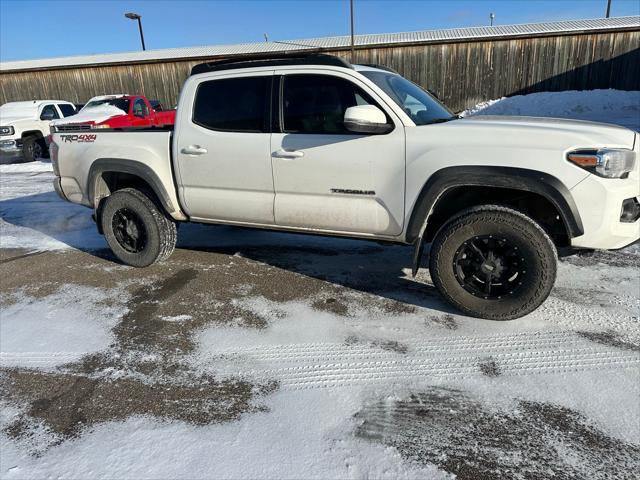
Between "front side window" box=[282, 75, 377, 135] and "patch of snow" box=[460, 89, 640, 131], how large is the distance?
17.0 meters

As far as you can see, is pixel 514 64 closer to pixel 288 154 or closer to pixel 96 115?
pixel 96 115

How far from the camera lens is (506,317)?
3.35m

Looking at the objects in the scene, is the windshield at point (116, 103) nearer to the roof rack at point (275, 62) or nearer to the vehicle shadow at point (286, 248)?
the vehicle shadow at point (286, 248)

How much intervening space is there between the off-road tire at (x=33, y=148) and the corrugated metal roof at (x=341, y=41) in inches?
407

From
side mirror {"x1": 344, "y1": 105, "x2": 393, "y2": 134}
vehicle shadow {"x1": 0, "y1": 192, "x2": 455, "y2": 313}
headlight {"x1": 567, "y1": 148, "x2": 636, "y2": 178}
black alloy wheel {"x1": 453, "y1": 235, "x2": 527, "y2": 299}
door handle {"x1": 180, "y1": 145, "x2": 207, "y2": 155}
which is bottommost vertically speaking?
vehicle shadow {"x1": 0, "y1": 192, "x2": 455, "y2": 313}

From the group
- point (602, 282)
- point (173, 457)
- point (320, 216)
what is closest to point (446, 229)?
point (320, 216)

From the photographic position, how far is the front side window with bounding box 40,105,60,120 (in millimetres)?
13945

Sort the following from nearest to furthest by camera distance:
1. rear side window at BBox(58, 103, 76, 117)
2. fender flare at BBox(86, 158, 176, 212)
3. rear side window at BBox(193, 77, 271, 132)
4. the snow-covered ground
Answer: the snow-covered ground → rear side window at BBox(193, 77, 271, 132) → fender flare at BBox(86, 158, 176, 212) → rear side window at BBox(58, 103, 76, 117)

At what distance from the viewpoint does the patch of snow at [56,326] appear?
3148 millimetres

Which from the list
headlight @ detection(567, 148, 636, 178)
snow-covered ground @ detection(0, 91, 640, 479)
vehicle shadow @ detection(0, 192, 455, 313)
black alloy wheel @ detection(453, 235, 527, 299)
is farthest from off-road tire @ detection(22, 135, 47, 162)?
headlight @ detection(567, 148, 636, 178)

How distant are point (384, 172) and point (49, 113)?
14460 mm

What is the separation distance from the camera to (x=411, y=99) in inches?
151

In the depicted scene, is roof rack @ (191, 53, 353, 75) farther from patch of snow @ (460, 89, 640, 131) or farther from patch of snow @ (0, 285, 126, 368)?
patch of snow @ (460, 89, 640, 131)

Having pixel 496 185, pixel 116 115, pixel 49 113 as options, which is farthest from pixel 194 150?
pixel 49 113
